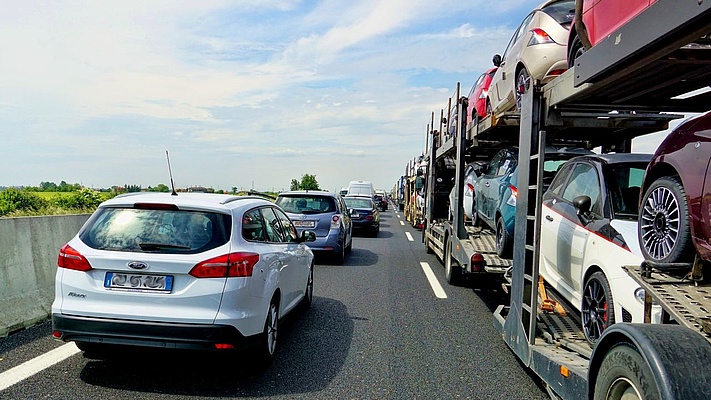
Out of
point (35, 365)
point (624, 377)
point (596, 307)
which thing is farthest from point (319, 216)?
point (624, 377)

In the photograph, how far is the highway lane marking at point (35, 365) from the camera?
174 inches

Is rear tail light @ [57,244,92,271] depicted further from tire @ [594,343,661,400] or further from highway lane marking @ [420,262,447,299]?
highway lane marking @ [420,262,447,299]

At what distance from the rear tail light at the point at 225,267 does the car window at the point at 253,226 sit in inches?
13.6

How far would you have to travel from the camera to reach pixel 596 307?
14.6ft

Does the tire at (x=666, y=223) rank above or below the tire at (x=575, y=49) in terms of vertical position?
below

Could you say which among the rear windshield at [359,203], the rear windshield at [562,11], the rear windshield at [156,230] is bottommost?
the rear windshield at [359,203]

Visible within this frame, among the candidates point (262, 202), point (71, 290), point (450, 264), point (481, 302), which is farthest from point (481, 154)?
point (71, 290)

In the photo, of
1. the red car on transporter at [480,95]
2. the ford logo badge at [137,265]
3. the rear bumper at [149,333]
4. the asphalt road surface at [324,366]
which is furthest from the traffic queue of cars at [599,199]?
the ford logo badge at [137,265]

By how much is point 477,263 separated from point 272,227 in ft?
9.72

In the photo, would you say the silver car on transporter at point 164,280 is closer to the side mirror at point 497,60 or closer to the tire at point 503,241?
the tire at point 503,241

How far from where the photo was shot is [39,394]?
164 inches

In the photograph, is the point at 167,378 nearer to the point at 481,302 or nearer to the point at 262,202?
the point at 262,202

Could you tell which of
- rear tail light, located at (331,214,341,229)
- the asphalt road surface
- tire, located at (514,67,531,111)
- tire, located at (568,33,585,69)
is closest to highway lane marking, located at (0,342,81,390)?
the asphalt road surface

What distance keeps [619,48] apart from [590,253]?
2.12m
